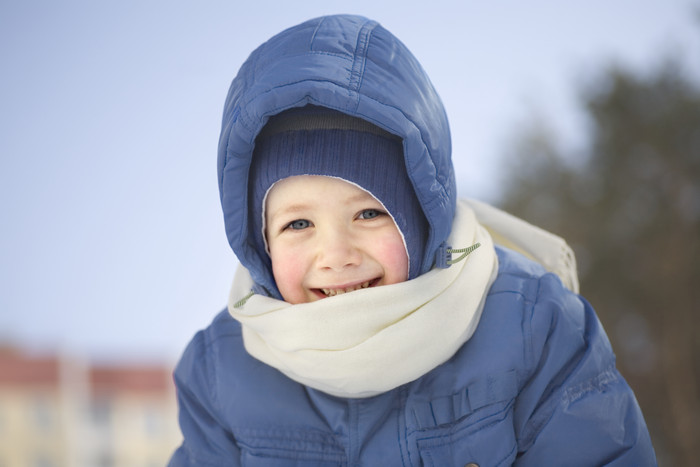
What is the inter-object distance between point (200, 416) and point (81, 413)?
57.2ft

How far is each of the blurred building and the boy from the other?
48.0 ft

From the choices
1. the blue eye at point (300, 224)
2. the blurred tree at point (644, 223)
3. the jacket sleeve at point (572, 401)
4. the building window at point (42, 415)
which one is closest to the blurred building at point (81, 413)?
the building window at point (42, 415)

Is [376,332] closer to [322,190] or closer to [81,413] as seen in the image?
[322,190]

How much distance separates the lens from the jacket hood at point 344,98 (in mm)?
1288

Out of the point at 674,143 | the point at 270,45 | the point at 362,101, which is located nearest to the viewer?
the point at 362,101

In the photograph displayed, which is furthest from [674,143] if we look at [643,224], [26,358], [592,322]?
[26,358]

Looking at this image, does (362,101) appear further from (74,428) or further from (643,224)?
(74,428)

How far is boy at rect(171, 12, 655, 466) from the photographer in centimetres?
132

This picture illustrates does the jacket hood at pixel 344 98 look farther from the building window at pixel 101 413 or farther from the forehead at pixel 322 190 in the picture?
the building window at pixel 101 413

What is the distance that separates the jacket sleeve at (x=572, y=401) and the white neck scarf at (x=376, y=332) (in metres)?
0.14

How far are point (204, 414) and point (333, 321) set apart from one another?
402 millimetres

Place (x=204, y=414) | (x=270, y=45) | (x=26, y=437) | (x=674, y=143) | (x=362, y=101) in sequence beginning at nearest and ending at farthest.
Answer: (x=362, y=101) → (x=270, y=45) → (x=204, y=414) → (x=674, y=143) → (x=26, y=437)

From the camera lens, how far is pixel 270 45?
56.1 inches

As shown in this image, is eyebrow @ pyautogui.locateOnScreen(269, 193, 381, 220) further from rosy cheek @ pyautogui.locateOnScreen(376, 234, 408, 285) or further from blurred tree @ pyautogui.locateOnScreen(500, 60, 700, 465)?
blurred tree @ pyautogui.locateOnScreen(500, 60, 700, 465)
